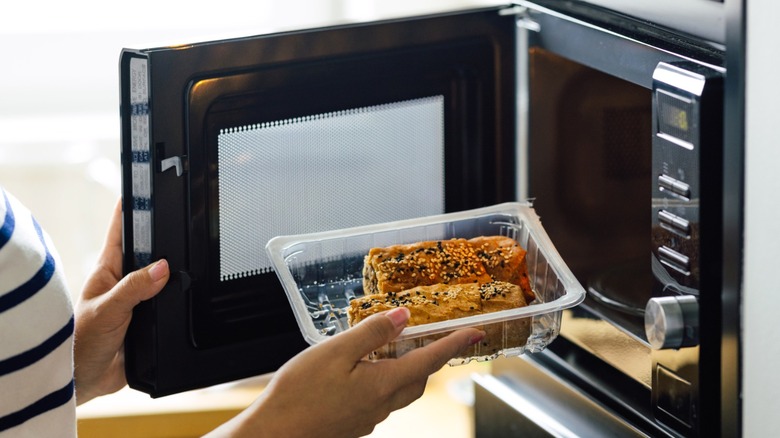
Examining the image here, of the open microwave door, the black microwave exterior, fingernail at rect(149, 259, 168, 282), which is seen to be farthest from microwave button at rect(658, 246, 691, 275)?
fingernail at rect(149, 259, 168, 282)

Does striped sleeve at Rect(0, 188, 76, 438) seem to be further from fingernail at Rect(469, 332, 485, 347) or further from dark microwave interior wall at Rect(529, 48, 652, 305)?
dark microwave interior wall at Rect(529, 48, 652, 305)

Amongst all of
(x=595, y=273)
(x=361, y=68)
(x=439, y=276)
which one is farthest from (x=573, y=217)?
(x=361, y=68)

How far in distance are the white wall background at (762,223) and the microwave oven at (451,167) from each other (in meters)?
0.05

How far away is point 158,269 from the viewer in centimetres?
90

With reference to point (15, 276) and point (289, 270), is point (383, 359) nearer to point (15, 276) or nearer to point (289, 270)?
point (289, 270)

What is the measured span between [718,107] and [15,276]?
0.54 meters

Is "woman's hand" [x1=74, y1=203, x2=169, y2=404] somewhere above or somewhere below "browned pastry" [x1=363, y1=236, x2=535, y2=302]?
below

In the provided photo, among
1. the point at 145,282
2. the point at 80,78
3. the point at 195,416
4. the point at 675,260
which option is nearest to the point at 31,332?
the point at 145,282

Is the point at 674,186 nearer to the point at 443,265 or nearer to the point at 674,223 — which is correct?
the point at 674,223

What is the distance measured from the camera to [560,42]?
97 centimetres

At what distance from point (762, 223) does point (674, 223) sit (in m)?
0.10

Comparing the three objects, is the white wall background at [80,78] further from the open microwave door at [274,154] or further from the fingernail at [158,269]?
the fingernail at [158,269]

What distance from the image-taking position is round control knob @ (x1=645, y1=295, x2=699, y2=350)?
790 mm

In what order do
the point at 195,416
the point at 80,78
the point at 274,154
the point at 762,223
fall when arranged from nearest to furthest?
the point at 762,223 → the point at 274,154 → the point at 195,416 → the point at 80,78
